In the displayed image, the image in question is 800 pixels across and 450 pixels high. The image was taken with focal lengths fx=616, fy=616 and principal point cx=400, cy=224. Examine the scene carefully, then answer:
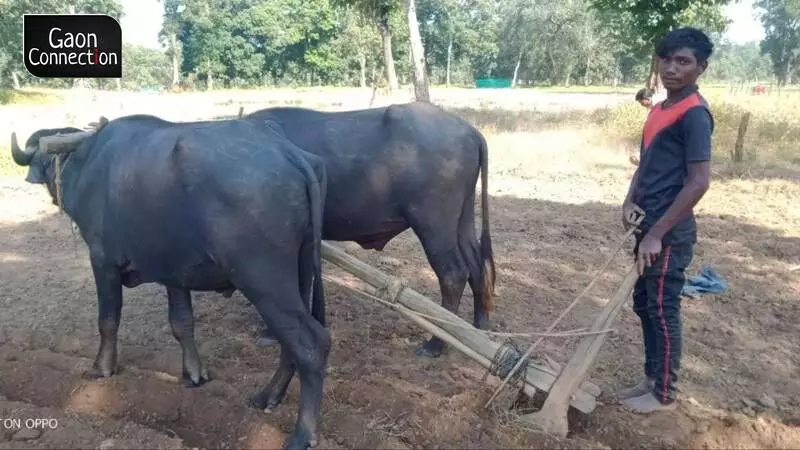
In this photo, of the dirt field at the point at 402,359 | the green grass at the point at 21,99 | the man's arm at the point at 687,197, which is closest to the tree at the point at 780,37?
the green grass at the point at 21,99

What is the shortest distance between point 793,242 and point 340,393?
6218 millimetres

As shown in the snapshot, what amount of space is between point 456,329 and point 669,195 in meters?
1.41

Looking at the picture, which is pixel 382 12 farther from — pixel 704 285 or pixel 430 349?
pixel 430 349

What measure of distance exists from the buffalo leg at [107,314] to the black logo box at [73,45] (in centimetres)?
540

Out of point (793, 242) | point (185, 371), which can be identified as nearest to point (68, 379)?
point (185, 371)

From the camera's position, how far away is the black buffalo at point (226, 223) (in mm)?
3209

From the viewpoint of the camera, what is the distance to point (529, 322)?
5.16m

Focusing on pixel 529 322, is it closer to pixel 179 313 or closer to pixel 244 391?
pixel 244 391

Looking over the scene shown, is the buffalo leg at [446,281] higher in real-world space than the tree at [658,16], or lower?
lower

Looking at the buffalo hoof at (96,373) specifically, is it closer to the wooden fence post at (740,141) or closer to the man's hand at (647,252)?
the man's hand at (647,252)

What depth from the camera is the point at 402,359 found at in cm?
444

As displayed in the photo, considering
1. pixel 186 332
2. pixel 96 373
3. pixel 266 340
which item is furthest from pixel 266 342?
pixel 96 373

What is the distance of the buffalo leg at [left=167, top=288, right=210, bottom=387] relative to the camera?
4.01 metres

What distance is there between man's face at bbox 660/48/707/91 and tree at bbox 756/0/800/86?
2543 inches
